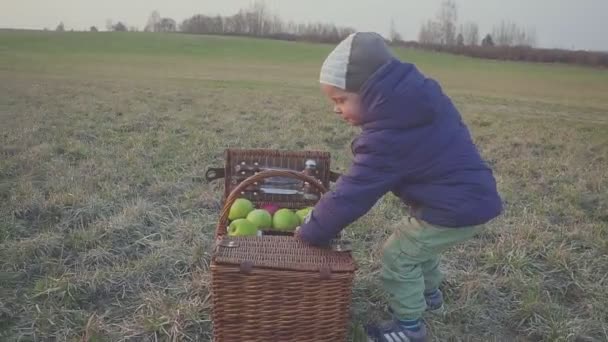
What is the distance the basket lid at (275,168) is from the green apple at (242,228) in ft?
1.53

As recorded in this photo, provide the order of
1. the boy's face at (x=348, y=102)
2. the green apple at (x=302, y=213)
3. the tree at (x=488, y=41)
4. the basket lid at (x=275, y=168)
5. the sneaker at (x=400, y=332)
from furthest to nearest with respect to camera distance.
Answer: the tree at (x=488, y=41), the basket lid at (x=275, y=168), the green apple at (x=302, y=213), the sneaker at (x=400, y=332), the boy's face at (x=348, y=102)

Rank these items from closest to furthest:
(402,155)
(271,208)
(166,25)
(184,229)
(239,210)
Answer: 1. (402,155)
2. (239,210)
3. (271,208)
4. (184,229)
5. (166,25)

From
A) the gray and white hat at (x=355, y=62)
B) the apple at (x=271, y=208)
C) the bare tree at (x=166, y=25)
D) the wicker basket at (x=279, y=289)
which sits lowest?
the wicker basket at (x=279, y=289)

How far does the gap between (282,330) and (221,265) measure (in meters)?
0.45

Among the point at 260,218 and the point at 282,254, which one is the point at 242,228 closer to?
the point at 260,218

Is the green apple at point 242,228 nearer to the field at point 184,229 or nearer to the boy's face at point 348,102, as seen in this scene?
the field at point 184,229

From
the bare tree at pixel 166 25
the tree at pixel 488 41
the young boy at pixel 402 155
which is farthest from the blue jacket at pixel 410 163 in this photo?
the bare tree at pixel 166 25

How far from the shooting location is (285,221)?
10.2 feet

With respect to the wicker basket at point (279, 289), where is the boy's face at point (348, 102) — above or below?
above

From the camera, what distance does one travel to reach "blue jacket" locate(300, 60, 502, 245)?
97.1 inches

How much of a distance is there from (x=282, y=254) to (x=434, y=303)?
1194 millimetres

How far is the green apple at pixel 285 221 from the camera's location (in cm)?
311

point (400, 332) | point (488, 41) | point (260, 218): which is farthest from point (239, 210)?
point (488, 41)

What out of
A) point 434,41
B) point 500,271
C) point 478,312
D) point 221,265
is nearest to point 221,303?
point 221,265
